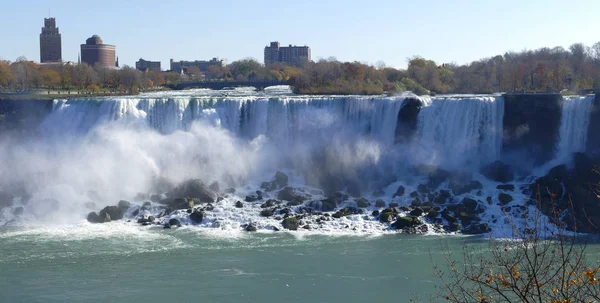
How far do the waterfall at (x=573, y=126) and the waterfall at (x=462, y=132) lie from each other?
1.91 metres

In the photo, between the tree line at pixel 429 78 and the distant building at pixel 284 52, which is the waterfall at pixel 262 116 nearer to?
the tree line at pixel 429 78

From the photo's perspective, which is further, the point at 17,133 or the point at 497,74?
the point at 497,74

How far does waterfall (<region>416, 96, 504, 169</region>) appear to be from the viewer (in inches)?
936

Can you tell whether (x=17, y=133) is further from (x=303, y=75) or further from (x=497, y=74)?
(x=497, y=74)

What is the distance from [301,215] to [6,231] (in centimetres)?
750

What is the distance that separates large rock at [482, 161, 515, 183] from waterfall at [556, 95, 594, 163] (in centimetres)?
181

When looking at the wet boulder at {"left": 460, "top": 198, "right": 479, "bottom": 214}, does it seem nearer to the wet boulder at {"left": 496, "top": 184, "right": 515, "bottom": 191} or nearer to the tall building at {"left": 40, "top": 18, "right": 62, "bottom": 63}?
the wet boulder at {"left": 496, "top": 184, "right": 515, "bottom": 191}

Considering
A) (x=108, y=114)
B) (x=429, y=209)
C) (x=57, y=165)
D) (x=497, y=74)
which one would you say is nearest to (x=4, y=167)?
(x=57, y=165)

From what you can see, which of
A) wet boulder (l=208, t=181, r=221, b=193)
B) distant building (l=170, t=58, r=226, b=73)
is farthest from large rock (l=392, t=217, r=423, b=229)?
distant building (l=170, t=58, r=226, b=73)

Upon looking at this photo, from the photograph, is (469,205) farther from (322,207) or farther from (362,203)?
(322,207)

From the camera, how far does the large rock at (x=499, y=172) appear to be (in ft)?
72.8

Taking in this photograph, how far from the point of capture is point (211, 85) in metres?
49.7

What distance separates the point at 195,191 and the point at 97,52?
70952 mm

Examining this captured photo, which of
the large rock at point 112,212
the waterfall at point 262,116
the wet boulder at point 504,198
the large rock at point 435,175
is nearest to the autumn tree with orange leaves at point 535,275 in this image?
the wet boulder at point 504,198
